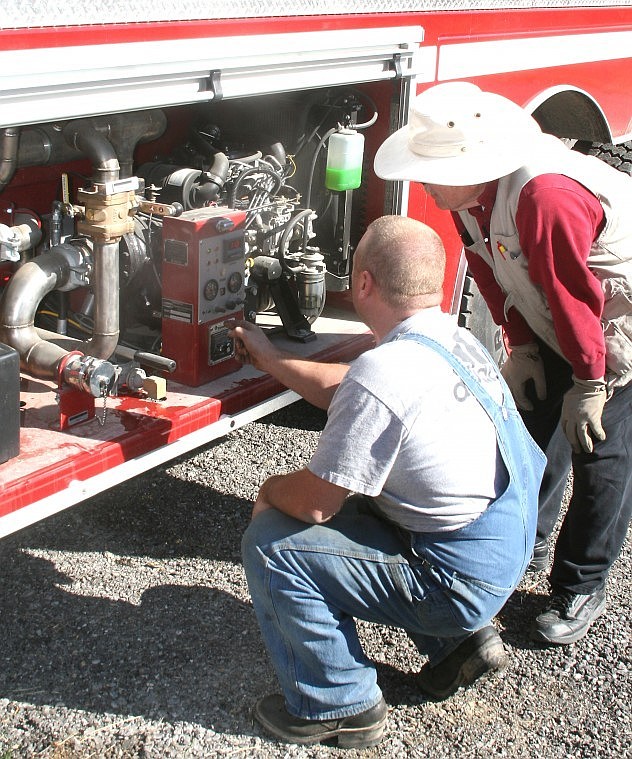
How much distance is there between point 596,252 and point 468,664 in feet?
3.86

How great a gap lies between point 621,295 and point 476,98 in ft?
2.28

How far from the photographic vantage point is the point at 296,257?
12.0 ft

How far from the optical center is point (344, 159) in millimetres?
3416

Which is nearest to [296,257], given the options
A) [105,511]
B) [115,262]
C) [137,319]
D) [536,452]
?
[137,319]

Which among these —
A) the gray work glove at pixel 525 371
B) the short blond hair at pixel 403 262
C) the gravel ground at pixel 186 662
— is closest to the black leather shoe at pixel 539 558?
the gravel ground at pixel 186 662

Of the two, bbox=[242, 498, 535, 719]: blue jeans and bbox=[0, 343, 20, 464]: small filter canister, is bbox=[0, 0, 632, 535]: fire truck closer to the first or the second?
bbox=[0, 343, 20, 464]: small filter canister

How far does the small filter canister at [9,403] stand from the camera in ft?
8.13

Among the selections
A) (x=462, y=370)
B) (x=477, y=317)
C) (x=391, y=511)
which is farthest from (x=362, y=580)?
(x=477, y=317)

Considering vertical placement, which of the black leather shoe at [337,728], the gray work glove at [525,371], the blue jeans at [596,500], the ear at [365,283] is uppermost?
the ear at [365,283]

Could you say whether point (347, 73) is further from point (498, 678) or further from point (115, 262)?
point (498, 678)

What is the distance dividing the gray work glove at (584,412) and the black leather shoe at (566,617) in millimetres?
483

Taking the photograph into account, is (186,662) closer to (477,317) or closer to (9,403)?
(9,403)

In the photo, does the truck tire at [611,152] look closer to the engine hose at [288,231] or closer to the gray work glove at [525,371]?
the engine hose at [288,231]

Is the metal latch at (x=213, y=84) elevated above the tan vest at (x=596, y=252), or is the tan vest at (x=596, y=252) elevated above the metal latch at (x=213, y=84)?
the metal latch at (x=213, y=84)
